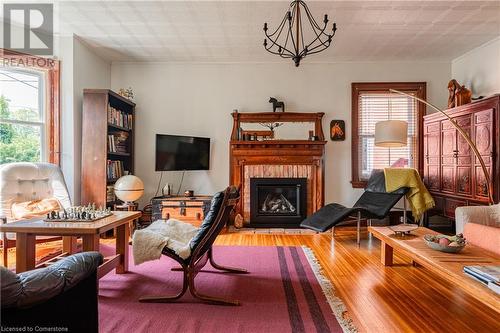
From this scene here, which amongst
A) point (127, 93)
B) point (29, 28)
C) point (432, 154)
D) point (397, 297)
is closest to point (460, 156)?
point (432, 154)

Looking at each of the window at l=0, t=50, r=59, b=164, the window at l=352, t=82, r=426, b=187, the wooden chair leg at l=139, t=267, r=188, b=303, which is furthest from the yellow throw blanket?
the window at l=0, t=50, r=59, b=164

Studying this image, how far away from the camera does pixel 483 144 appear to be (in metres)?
3.72

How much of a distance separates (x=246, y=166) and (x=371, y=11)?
2644mm

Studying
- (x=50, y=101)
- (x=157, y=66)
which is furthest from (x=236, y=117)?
(x=50, y=101)

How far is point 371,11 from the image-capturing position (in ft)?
11.5

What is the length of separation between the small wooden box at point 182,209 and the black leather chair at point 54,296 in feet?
9.99

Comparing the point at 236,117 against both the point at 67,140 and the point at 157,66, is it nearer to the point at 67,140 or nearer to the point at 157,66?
the point at 157,66

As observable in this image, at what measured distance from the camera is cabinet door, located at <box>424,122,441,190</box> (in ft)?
14.7

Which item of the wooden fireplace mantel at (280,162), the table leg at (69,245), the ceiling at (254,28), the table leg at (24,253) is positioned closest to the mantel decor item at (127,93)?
the ceiling at (254,28)

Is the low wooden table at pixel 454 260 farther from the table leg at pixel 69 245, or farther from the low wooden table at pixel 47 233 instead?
the table leg at pixel 69 245

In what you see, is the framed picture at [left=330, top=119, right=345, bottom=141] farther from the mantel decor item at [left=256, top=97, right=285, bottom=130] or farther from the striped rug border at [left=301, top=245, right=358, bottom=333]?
the striped rug border at [left=301, top=245, right=358, bottom=333]

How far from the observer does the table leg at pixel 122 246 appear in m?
2.82

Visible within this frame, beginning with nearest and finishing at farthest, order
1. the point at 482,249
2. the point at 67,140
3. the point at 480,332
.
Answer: the point at 480,332, the point at 482,249, the point at 67,140

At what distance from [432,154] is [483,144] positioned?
90 centimetres
